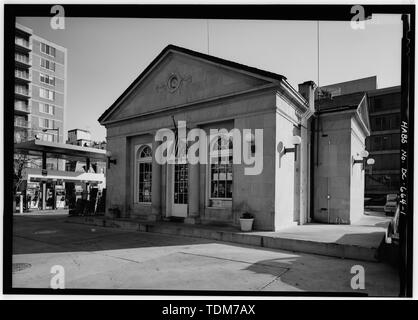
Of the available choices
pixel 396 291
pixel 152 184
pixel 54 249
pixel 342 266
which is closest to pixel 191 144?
pixel 152 184

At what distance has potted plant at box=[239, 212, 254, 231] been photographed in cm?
900

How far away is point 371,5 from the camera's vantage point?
3.62 meters

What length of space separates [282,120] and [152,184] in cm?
603

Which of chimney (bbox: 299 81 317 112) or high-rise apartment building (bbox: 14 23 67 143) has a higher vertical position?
high-rise apartment building (bbox: 14 23 67 143)

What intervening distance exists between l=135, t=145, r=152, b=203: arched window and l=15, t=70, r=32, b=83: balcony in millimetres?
41351

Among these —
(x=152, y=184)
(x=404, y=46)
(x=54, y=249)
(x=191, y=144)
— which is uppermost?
(x=404, y=46)

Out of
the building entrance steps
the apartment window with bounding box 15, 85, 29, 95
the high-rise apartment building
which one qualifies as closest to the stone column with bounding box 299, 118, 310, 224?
the building entrance steps

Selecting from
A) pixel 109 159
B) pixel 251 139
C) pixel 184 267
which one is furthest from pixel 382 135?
pixel 184 267

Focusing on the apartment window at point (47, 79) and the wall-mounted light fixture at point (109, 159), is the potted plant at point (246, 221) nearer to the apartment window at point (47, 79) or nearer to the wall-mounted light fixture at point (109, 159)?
the wall-mounted light fixture at point (109, 159)

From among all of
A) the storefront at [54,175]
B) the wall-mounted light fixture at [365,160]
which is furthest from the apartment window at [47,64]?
the wall-mounted light fixture at [365,160]

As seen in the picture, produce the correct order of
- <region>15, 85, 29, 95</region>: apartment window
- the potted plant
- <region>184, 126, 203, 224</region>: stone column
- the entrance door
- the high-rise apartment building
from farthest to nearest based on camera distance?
the high-rise apartment building, <region>15, 85, 29, 95</region>: apartment window, the entrance door, <region>184, 126, 203, 224</region>: stone column, the potted plant

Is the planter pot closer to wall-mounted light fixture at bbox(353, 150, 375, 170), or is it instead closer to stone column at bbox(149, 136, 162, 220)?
stone column at bbox(149, 136, 162, 220)

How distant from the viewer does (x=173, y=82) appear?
11.8 meters

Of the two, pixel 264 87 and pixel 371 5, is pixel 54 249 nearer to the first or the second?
pixel 264 87
